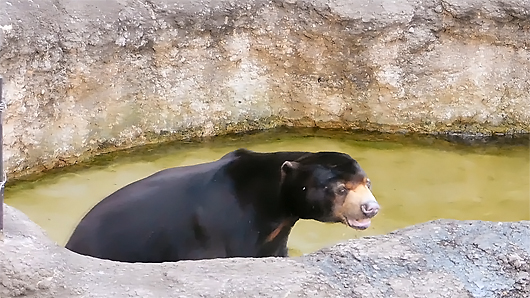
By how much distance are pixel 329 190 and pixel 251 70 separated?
2506 mm

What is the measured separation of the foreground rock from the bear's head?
0.65 metres

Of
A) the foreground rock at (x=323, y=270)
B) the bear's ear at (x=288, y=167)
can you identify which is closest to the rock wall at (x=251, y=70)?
the bear's ear at (x=288, y=167)

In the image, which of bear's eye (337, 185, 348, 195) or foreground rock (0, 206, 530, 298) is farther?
bear's eye (337, 185, 348, 195)

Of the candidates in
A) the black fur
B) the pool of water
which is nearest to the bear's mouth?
the black fur

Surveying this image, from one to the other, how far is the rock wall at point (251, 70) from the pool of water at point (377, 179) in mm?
171

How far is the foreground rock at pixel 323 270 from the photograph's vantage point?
2066 millimetres

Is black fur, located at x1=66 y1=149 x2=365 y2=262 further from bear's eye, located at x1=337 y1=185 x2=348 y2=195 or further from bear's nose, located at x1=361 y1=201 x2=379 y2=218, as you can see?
bear's nose, located at x1=361 y1=201 x2=379 y2=218

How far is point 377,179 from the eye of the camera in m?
5.04

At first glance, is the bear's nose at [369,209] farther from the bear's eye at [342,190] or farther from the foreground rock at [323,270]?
the foreground rock at [323,270]

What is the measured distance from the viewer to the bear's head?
328cm

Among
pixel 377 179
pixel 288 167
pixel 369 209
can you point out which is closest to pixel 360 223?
pixel 369 209

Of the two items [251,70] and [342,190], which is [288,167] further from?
[251,70]

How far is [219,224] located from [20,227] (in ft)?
3.69

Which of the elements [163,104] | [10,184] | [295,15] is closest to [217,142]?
[163,104]
